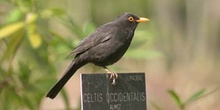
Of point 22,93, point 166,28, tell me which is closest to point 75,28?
point 22,93

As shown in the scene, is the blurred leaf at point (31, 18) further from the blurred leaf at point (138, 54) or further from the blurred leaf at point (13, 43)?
the blurred leaf at point (138, 54)

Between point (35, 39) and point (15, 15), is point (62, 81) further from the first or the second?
point (15, 15)

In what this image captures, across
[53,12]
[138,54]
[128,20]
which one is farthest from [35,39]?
[138,54]

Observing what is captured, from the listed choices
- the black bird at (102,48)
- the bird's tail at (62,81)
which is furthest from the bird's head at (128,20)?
the bird's tail at (62,81)

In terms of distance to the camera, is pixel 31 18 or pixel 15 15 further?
pixel 15 15

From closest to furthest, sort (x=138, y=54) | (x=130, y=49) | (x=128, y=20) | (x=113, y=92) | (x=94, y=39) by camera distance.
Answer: (x=113, y=92)
(x=94, y=39)
(x=128, y=20)
(x=138, y=54)
(x=130, y=49)

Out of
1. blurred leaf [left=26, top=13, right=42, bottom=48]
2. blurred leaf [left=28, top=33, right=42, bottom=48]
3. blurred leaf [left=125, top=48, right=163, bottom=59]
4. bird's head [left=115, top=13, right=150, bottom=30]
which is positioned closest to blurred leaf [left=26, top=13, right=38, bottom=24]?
blurred leaf [left=26, top=13, right=42, bottom=48]

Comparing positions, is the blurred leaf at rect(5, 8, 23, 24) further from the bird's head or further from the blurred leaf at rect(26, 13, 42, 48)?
the bird's head
